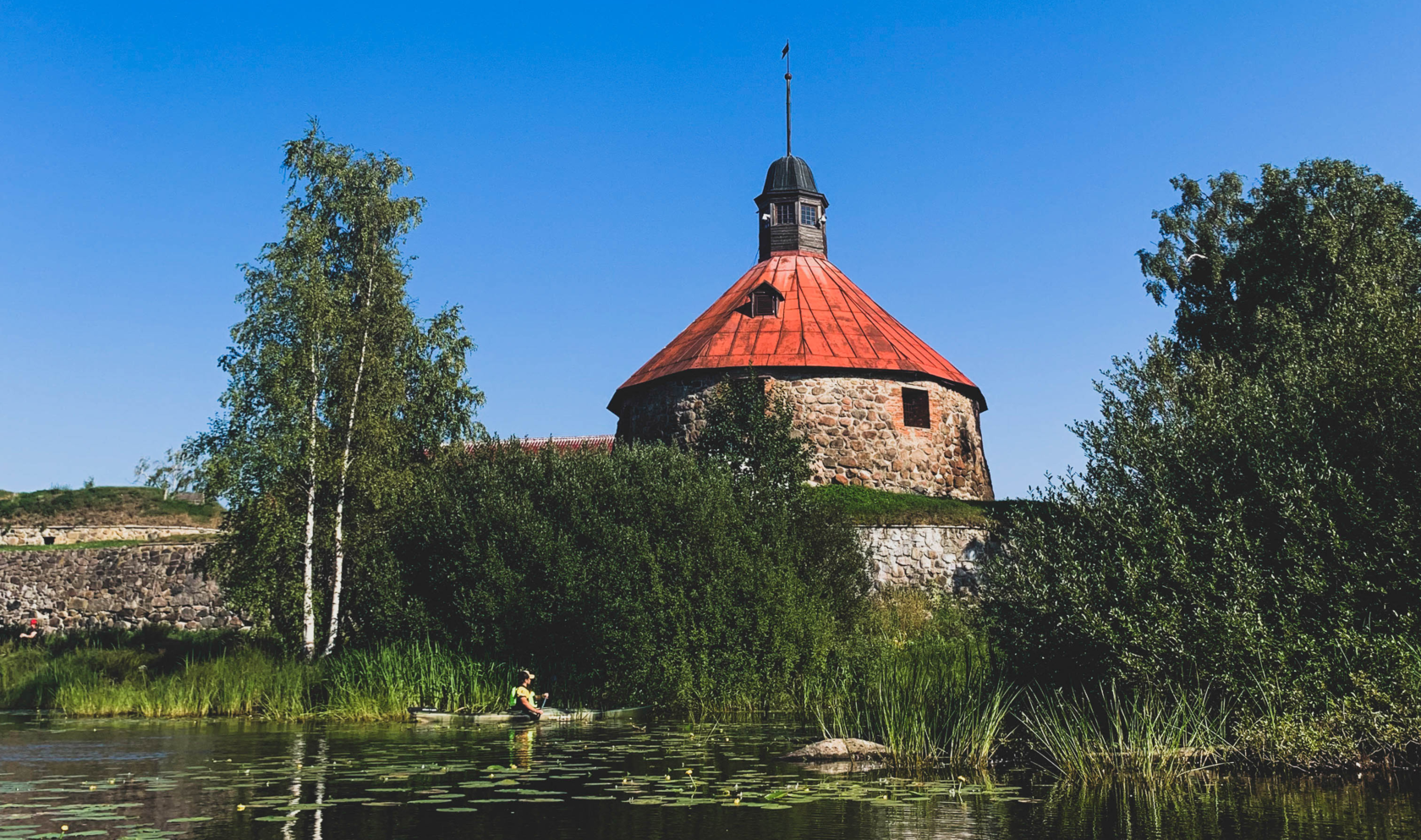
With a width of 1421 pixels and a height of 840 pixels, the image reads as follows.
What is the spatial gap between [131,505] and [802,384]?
27.5 metres

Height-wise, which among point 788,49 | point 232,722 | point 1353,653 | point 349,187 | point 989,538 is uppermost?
point 788,49

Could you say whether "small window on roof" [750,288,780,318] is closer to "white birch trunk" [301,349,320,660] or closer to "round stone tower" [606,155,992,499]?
"round stone tower" [606,155,992,499]

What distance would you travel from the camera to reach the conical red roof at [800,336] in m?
34.5

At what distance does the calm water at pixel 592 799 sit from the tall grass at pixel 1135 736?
47 centimetres

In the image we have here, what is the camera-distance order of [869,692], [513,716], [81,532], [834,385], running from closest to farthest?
[869,692]
[513,716]
[834,385]
[81,532]

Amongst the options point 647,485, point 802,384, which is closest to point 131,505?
point 802,384

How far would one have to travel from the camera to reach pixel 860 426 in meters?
34.1

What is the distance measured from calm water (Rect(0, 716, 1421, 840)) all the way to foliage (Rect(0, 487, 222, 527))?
101ft

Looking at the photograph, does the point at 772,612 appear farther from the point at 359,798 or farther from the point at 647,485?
the point at 359,798

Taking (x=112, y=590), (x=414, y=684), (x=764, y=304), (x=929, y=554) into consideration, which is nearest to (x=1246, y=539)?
(x=414, y=684)

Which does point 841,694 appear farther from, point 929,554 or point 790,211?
point 790,211

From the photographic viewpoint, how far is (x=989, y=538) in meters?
28.6

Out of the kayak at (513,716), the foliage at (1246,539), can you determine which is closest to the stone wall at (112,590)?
the kayak at (513,716)

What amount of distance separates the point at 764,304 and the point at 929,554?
1213cm
